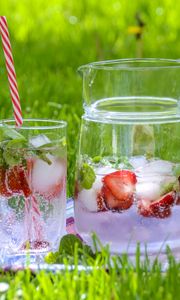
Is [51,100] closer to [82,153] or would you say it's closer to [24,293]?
[82,153]

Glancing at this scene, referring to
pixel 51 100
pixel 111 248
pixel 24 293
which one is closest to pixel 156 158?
pixel 111 248

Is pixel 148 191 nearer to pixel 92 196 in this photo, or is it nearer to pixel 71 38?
pixel 92 196

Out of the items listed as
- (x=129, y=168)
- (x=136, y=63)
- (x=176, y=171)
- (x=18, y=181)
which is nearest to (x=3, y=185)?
(x=18, y=181)

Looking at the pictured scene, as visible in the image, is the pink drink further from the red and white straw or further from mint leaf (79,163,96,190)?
the red and white straw

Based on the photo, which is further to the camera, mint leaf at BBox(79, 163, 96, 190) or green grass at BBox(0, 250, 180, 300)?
mint leaf at BBox(79, 163, 96, 190)

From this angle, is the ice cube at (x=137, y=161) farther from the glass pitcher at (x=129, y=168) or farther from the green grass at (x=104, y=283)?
Result: the green grass at (x=104, y=283)

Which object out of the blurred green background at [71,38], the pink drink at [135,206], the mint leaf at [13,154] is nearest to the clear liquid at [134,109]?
the pink drink at [135,206]

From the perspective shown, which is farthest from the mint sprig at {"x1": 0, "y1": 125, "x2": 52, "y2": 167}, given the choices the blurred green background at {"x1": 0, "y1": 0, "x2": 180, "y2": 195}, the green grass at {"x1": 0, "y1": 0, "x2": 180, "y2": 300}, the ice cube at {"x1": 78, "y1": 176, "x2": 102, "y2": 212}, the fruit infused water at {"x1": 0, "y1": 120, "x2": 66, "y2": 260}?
the blurred green background at {"x1": 0, "y1": 0, "x2": 180, "y2": 195}
